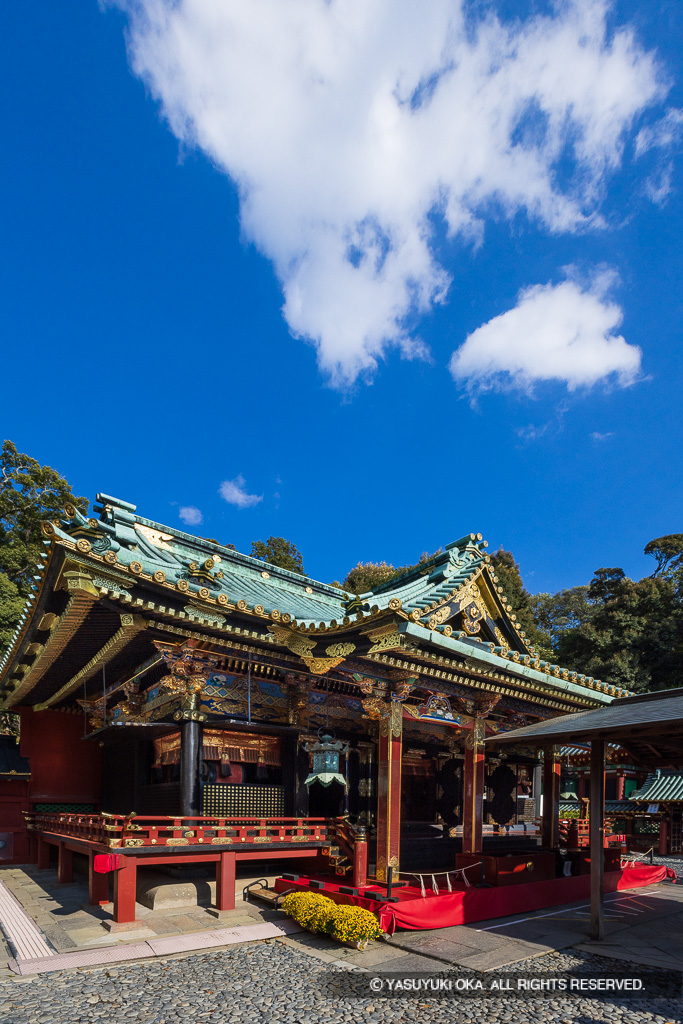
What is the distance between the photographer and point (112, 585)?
1063 cm

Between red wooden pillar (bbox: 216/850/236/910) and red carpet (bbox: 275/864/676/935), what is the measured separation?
115 cm

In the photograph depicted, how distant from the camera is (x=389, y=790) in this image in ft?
42.7

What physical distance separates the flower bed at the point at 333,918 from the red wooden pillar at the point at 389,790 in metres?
1.48

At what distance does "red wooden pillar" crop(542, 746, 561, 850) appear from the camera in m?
17.4

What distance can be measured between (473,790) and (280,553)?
4086cm

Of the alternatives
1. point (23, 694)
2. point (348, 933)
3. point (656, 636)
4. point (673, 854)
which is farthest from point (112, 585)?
point (656, 636)

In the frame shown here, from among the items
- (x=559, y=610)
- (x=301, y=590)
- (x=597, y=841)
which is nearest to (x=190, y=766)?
(x=301, y=590)

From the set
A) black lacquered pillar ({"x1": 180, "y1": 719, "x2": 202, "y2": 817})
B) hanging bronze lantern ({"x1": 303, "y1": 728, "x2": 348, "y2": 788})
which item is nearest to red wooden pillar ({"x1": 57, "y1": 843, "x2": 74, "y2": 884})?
black lacquered pillar ({"x1": 180, "y1": 719, "x2": 202, "y2": 817})

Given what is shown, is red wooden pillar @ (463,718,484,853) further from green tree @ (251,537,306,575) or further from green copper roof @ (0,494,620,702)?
green tree @ (251,537,306,575)

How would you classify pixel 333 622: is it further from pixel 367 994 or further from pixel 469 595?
pixel 367 994

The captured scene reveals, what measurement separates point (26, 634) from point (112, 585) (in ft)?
19.8

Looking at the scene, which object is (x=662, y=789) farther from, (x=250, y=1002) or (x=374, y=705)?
(x=250, y=1002)

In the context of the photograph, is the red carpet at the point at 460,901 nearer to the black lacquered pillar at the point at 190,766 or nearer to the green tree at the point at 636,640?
the black lacquered pillar at the point at 190,766

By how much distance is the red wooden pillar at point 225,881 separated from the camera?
12023mm
